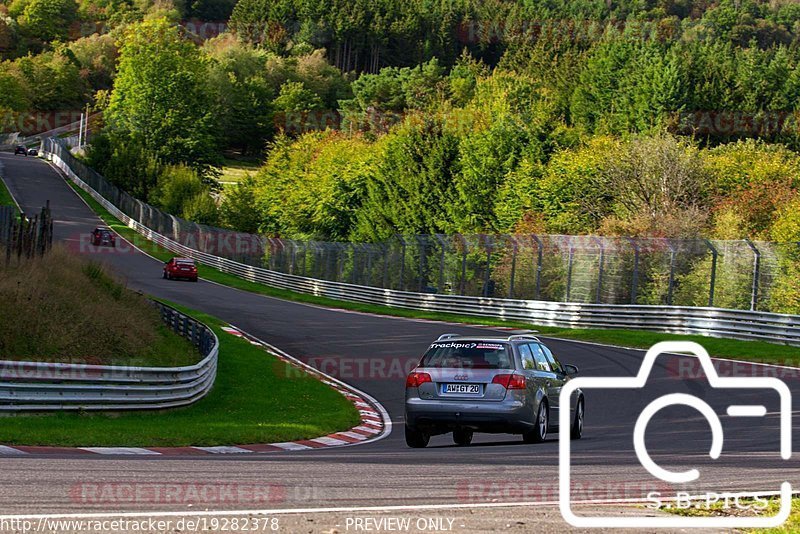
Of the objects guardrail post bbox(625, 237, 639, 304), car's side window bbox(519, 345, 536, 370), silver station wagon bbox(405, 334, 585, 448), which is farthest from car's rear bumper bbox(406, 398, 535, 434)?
guardrail post bbox(625, 237, 639, 304)

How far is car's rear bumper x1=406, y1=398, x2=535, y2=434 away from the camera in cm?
1418

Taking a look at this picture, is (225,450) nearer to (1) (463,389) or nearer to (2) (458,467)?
(1) (463,389)

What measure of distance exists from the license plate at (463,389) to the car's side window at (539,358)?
120 cm

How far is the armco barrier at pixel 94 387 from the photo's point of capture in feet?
52.6

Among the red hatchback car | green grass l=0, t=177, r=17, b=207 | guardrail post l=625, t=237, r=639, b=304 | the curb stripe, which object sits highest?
the curb stripe

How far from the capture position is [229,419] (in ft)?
61.2

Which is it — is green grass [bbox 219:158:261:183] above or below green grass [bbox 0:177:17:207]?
below

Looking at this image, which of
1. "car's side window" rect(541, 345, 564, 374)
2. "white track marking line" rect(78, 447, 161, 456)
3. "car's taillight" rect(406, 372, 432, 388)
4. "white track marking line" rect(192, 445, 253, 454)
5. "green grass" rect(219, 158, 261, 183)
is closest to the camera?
"white track marking line" rect(78, 447, 161, 456)

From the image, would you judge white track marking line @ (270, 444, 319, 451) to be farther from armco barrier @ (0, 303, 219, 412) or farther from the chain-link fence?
the chain-link fence

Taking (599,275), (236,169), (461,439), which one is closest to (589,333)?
(599,275)

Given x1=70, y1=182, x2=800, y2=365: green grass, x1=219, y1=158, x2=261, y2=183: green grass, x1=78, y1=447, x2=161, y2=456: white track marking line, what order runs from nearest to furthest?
x1=78, y1=447, x2=161, y2=456: white track marking line → x1=70, y1=182, x2=800, y2=365: green grass → x1=219, y1=158, x2=261, y2=183: green grass

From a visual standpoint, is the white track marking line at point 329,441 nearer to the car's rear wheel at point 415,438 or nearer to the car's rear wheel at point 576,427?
the car's rear wheel at point 415,438

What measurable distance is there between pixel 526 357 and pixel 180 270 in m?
41.8

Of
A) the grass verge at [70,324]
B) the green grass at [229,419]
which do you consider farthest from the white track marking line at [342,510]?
the grass verge at [70,324]
